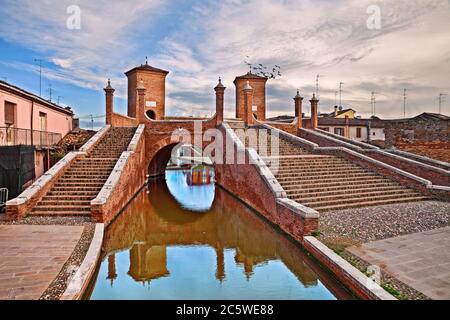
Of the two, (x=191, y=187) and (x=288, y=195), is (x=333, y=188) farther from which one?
(x=191, y=187)

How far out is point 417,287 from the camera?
4.27 meters

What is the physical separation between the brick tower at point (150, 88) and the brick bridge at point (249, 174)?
601 centimetres

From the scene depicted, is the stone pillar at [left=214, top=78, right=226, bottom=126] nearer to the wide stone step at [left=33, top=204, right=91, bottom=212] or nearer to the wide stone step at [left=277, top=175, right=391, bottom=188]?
the wide stone step at [left=277, top=175, right=391, bottom=188]

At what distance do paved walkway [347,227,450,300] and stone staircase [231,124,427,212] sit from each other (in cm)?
269

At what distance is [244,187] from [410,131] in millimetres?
10098

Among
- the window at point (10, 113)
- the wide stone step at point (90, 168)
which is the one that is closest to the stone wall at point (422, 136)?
the wide stone step at point (90, 168)

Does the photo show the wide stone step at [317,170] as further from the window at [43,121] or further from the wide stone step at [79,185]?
the window at [43,121]

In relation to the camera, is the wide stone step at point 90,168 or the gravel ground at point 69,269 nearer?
the gravel ground at point 69,269

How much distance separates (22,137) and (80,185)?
17.5ft

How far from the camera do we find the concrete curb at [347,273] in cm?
416

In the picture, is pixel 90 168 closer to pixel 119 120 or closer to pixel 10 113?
pixel 10 113

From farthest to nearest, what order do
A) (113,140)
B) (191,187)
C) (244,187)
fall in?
(191,187) < (113,140) < (244,187)

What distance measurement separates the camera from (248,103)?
18.2 metres
